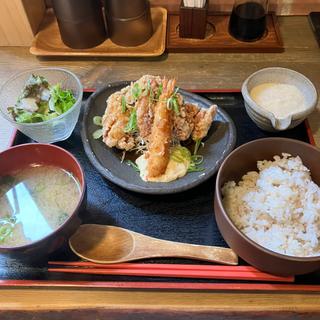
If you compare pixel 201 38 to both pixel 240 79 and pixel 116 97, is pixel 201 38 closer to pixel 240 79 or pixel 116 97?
pixel 240 79

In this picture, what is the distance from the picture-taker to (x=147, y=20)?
64.7 inches

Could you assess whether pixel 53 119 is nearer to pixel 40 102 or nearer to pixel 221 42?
pixel 40 102

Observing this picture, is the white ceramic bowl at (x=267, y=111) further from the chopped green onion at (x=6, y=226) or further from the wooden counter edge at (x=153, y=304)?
the chopped green onion at (x=6, y=226)

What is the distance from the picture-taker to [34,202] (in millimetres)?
1076

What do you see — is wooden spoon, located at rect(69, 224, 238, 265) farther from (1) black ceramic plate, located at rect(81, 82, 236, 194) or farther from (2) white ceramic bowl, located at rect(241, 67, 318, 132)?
(2) white ceramic bowl, located at rect(241, 67, 318, 132)

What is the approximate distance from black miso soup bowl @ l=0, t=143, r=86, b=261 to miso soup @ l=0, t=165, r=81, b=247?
2cm

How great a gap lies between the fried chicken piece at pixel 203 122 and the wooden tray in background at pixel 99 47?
0.53 meters

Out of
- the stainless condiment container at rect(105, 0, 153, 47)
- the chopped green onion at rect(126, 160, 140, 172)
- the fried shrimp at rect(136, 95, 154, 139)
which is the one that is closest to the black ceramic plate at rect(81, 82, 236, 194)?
the chopped green onion at rect(126, 160, 140, 172)

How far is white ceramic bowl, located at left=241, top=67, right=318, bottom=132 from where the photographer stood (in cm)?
124

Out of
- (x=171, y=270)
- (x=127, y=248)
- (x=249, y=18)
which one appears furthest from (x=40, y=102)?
(x=249, y=18)

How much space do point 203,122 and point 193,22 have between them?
632 millimetres

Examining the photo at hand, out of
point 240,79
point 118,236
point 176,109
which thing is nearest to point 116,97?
point 176,109

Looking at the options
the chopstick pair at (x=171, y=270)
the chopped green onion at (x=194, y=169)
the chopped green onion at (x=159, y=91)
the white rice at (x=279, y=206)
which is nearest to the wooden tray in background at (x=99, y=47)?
the chopped green onion at (x=159, y=91)

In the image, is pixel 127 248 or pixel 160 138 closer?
pixel 127 248
